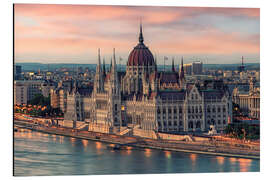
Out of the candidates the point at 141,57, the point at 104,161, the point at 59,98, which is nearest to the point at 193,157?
the point at 104,161

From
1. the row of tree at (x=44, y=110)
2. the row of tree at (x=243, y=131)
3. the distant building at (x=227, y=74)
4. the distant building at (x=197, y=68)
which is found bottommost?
the row of tree at (x=243, y=131)

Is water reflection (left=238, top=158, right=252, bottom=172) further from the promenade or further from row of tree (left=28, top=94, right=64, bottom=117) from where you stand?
row of tree (left=28, top=94, right=64, bottom=117)

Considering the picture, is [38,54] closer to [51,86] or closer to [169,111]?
[169,111]

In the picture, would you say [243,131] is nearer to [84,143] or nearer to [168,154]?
[168,154]

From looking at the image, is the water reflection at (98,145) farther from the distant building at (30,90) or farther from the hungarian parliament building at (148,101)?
the distant building at (30,90)

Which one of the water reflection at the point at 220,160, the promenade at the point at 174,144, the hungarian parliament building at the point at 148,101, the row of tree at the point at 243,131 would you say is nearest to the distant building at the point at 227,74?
the row of tree at the point at 243,131
